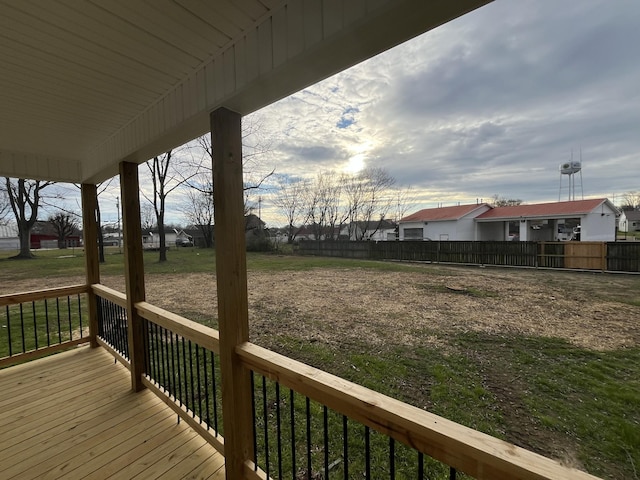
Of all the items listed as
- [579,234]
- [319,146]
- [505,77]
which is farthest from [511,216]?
[505,77]

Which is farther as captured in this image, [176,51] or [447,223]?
[447,223]

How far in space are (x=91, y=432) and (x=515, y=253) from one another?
13.1m

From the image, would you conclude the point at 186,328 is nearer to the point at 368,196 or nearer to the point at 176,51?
the point at 176,51

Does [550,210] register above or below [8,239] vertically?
above

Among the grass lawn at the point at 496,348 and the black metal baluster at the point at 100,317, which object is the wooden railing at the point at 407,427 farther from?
the black metal baluster at the point at 100,317

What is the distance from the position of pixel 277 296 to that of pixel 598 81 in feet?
20.8

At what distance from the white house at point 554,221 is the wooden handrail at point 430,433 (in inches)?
705

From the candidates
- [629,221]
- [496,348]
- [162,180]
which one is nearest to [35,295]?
[496,348]

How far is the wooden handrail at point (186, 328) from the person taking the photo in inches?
70.7

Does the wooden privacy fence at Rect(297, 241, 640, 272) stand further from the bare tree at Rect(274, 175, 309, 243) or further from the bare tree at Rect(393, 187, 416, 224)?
the bare tree at Rect(393, 187, 416, 224)

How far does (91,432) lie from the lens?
2.13m

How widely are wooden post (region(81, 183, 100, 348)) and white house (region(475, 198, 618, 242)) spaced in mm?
18399

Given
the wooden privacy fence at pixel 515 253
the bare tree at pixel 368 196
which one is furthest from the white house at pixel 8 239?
the wooden privacy fence at pixel 515 253

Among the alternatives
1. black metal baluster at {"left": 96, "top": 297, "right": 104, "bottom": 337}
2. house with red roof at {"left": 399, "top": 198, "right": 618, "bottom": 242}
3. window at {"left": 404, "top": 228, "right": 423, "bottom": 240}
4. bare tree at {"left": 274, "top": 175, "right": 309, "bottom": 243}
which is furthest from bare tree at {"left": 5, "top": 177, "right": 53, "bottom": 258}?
house with red roof at {"left": 399, "top": 198, "right": 618, "bottom": 242}
